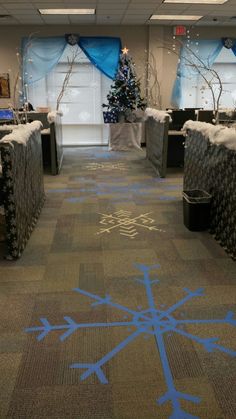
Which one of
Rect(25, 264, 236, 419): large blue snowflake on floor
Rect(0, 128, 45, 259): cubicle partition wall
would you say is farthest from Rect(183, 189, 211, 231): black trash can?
Rect(0, 128, 45, 259): cubicle partition wall

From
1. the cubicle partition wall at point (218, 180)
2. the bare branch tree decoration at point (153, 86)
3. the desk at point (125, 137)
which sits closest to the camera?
the cubicle partition wall at point (218, 180)

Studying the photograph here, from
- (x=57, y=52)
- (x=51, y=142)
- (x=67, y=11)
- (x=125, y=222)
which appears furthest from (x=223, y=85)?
(x=125, y=222)

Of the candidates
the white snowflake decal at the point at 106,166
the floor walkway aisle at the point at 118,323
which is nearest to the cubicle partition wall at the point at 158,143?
the white snowflake decal at the point at 106,166

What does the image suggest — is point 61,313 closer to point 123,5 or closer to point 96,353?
point 96,353

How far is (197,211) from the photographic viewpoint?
340 cm

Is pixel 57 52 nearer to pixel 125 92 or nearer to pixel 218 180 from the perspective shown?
pixel 125 92

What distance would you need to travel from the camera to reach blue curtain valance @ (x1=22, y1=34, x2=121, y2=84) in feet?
26.1

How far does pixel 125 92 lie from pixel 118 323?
6539 mm

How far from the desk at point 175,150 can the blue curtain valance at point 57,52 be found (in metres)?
2.81

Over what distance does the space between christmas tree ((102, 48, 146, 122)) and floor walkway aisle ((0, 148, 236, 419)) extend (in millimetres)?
4702

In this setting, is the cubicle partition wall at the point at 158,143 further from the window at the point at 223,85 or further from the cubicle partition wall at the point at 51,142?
the window at the point at 223,85

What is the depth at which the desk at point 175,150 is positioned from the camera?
627 cm

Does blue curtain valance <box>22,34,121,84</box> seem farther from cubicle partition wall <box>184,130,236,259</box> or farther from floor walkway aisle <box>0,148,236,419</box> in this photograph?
floor walkway aisle <box>0,148,236,419</box>

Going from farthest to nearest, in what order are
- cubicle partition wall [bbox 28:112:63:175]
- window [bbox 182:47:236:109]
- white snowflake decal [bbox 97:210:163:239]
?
window [bbox 182:47:236:109]
cubicle partition wall [bbox 28:112:63:175]
white snowflake decal [bbox 97:210:163:239]
